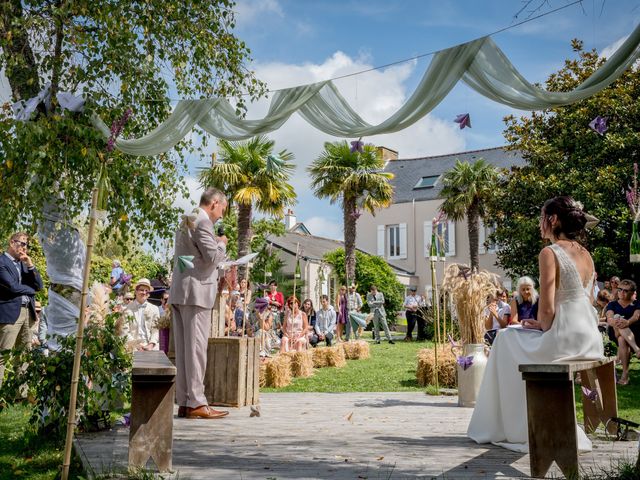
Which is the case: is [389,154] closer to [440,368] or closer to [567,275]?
[440,368]

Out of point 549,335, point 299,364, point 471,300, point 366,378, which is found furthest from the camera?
point 299,364

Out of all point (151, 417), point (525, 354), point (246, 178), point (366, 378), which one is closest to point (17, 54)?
point (151, 417)

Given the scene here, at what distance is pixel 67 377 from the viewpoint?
493 centimetres

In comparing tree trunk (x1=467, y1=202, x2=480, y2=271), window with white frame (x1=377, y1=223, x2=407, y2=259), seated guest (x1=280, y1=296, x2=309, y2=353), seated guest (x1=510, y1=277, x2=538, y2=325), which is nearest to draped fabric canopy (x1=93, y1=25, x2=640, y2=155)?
seated guest (x1=510, y1=277, x2=538, y2=325)

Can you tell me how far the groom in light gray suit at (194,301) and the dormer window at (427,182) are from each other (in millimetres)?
34975

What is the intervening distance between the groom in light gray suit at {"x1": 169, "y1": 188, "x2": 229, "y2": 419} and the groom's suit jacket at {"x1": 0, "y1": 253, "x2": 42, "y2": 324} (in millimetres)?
2027

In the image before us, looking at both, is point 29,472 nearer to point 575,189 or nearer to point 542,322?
point 542,322

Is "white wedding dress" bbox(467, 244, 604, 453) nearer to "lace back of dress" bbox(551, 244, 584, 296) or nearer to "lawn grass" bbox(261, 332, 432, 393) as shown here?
"lace back of dress" bbox(551, 244, 584, 296)

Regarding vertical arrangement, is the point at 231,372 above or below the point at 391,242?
below

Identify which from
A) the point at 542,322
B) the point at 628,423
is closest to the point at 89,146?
the point at 542,322

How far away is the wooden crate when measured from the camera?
6.95m

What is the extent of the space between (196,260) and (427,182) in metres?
35.7

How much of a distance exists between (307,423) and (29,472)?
244 centimetres

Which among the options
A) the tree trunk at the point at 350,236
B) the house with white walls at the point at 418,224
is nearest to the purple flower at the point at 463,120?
the tree trunk at the point at 350,236
